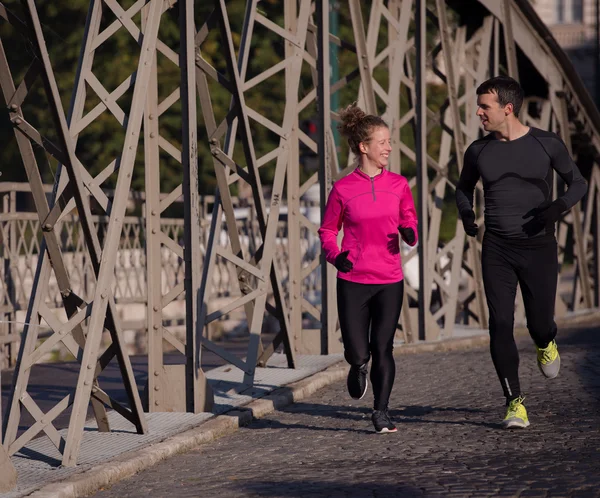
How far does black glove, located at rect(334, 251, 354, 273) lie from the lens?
25.8 ft

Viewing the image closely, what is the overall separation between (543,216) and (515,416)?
1.12 m

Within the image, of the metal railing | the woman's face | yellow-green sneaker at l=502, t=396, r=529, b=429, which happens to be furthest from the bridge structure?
yellow-green sneaker at l=502, t=396, r=529, b=429

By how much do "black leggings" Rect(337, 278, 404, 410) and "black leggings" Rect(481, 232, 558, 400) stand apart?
21.5 inches

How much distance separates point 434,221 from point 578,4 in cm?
4878

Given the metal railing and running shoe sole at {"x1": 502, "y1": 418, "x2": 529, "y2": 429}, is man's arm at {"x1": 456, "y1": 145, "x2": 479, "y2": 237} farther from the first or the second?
the metal railing

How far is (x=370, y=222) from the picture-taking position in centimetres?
805

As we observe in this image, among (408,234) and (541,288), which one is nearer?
(408,234)

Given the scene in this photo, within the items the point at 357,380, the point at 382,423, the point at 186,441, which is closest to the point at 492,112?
the point at 357,380

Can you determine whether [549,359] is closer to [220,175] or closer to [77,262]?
A: [220,175]

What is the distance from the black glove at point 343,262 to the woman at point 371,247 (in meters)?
0.05

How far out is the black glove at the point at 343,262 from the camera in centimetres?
788

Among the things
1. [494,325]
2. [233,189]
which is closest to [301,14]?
[494,325]

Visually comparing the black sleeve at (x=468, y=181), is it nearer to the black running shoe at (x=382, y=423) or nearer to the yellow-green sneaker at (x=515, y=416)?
the yellow-green sneaker at (x=515, y=416)

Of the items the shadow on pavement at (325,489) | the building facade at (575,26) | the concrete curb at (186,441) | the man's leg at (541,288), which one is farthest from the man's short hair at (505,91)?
the building facade at (575,26)
